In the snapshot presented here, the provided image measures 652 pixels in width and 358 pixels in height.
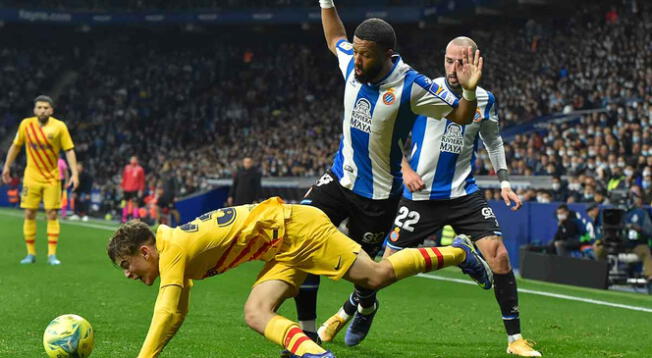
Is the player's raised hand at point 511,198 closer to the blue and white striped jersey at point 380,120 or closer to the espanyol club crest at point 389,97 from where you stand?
the blue and white striped jersey at point 380,120

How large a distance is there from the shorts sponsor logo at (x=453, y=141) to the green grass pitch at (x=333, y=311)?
1.52 m

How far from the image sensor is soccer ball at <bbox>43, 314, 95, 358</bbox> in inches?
221

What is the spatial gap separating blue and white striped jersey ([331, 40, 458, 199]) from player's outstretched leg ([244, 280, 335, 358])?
136 cm

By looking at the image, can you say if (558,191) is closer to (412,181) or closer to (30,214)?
(30,214)

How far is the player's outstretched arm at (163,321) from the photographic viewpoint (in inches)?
199

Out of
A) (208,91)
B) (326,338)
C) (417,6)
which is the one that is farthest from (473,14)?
(326,338)

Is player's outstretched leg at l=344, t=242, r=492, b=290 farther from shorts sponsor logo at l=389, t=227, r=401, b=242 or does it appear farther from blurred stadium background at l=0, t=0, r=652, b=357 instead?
blurred stadium background at l=0, t=0, r=652, b=357

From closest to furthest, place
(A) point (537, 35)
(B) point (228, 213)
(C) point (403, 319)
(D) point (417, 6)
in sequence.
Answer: (B) point (228, 213), (C) point (403, 319), (A) point (537, 35), (D) point (417, 6)

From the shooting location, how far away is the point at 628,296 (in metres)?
12.6

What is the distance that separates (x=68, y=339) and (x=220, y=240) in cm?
113

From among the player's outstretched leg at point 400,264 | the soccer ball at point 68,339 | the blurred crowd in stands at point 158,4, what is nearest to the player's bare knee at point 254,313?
the player's outstretched leg at point 400,264

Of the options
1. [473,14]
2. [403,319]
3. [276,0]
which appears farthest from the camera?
[276,0]

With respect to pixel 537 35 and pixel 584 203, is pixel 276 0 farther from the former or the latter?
pixel 584 203

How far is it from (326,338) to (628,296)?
21.4 ft
